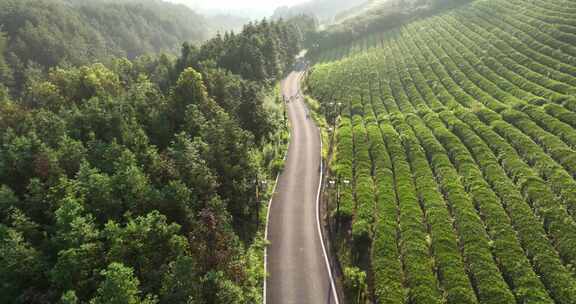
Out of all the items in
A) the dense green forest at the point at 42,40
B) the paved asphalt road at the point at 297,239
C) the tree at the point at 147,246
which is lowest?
the paved asphalt road at the point at 297,239

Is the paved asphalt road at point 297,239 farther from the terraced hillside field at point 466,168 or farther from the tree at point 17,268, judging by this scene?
the tree at point 17,268

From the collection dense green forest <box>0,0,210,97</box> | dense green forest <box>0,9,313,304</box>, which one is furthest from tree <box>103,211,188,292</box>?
dense green forest <box>0,0,210,97</box>

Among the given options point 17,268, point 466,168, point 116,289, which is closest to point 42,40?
point 17,268

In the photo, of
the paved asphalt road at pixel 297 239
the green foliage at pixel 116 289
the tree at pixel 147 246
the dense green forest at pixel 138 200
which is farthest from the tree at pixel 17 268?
the paved asphalt road at pixel 297 239

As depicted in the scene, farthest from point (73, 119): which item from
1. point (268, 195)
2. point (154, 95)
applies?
point (268, 195)

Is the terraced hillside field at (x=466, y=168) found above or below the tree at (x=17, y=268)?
below

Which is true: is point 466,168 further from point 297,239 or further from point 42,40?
point 42,40
